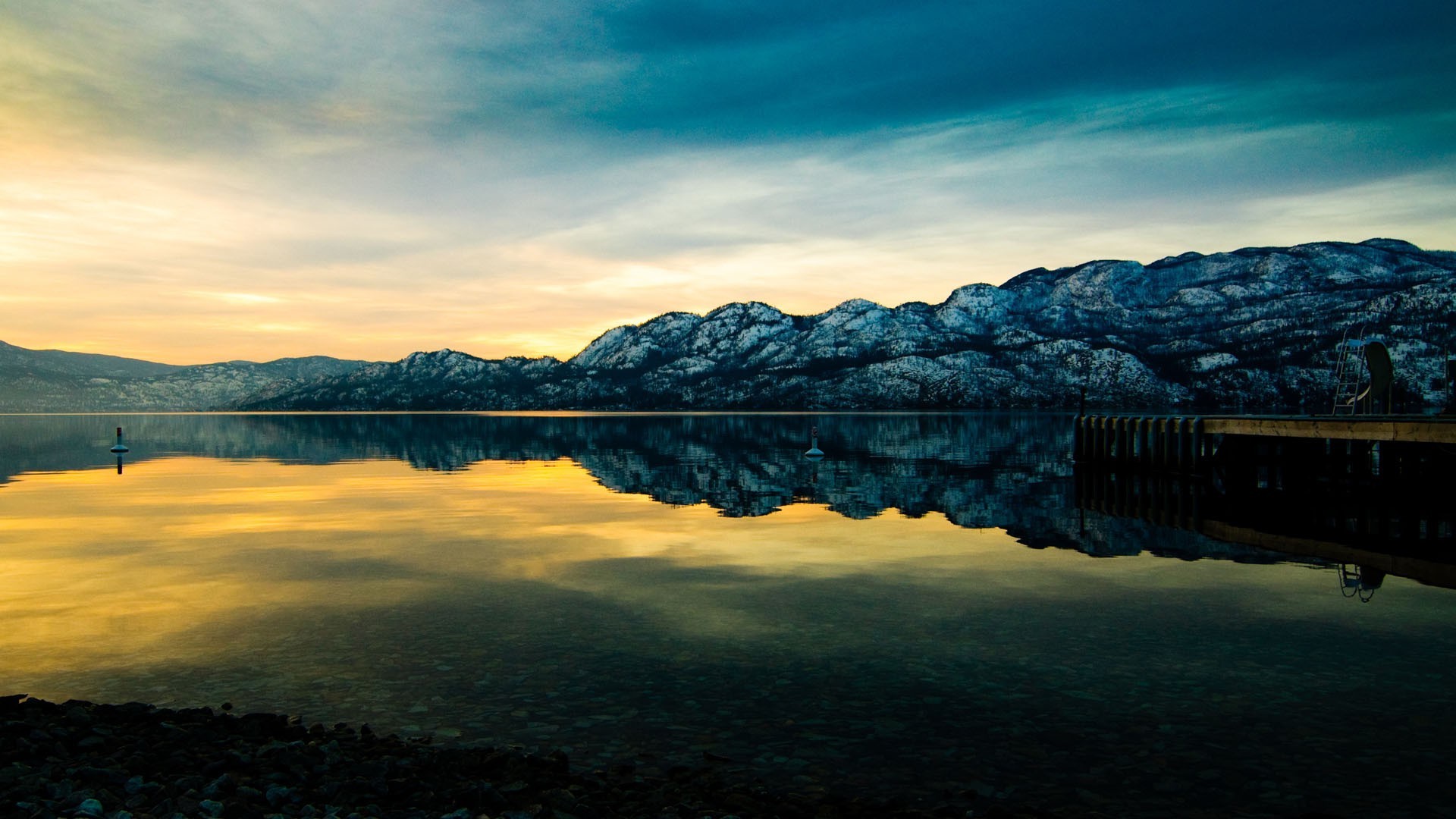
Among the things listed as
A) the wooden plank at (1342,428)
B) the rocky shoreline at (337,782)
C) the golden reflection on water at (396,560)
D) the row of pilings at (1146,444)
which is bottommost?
the golden reflection on water at (396,560)

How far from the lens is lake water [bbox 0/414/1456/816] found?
1045 centimetres

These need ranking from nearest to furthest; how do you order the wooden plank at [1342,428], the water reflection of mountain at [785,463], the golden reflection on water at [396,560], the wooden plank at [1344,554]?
the golden reflection on water at [396,560]
the wooden plank at [1344,554]
the wooden plank at [1342,428]
the water reflection of mountain at [785,463]

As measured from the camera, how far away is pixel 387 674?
44.8 feet

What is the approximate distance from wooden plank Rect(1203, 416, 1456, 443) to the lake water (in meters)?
9.60

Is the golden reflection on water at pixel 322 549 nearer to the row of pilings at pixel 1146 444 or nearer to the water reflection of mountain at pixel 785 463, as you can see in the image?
the water reflection of mountain at pixel 785 463

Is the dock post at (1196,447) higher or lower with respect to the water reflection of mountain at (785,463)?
higher

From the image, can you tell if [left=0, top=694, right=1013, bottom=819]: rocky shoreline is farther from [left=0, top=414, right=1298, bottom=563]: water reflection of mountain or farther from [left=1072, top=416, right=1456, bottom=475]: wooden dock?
[left=1072, top=416, right=1456, bottom=475]: wooden dock

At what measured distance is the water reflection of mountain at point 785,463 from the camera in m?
31.9

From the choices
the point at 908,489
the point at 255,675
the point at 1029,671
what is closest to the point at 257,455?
the point at 908,489

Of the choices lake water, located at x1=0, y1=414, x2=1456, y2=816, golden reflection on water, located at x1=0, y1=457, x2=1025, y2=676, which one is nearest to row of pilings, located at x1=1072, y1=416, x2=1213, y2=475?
lake water, located at x1=0, y1=414, x2=1456, y2=816

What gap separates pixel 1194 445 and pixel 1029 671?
131 ft

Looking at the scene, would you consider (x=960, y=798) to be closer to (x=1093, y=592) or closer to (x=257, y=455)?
(x=1093, y=592)

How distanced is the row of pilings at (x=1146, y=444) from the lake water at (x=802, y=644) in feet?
69.6

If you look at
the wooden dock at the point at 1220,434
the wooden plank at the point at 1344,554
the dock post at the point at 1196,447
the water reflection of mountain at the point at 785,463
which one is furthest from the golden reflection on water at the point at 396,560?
the dock post at the point at 1196,447
